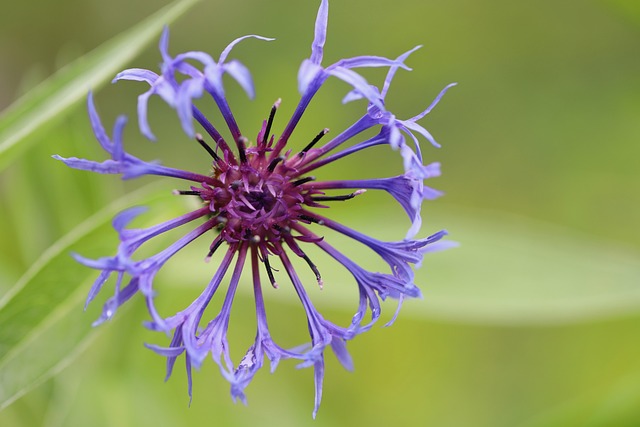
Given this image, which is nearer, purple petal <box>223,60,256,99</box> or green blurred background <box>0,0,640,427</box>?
purple petal <box>223,60,256,99</box>

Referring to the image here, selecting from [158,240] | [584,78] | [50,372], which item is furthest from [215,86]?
[584,78]

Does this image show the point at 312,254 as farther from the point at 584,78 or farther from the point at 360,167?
the point at 584,78

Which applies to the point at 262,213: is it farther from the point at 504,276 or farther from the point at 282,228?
the point at 504,276

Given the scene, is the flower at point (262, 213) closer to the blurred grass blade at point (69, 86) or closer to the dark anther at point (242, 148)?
the dark anther at point (242, 148)

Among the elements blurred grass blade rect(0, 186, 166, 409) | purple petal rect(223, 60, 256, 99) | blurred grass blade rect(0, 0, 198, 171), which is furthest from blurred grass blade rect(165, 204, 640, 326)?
purple petal rect(223, 60, 256, 99)

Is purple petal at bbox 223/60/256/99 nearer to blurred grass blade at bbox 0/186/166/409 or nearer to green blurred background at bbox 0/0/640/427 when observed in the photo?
blurred grass blade at bbox 0/186/166/409
